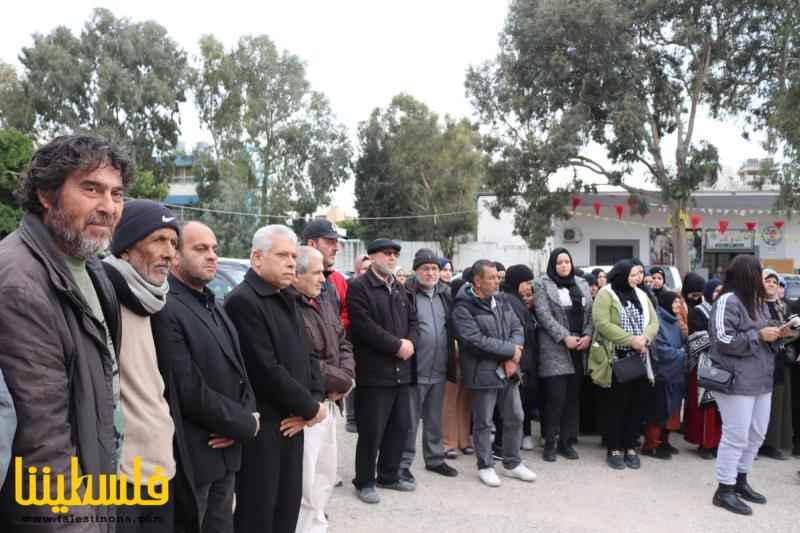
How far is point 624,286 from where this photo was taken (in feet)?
20.2

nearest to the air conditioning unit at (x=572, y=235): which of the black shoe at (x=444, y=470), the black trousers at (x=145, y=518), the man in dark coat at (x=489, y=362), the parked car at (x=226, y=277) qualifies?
the parked car at (x=226, y=277)

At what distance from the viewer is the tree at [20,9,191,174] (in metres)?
31.4

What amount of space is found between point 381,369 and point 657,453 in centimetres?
337

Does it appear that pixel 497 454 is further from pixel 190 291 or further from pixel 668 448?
pixel 190 291

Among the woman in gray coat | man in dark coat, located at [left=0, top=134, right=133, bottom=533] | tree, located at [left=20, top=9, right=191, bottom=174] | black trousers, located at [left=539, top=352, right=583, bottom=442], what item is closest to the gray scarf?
man in dark coat, located at [left=0, top=134, right=133, bottom=533]

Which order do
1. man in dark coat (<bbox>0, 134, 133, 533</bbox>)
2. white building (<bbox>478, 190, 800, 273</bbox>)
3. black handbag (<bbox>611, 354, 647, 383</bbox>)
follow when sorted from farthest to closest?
white building (<bbox>478, 190, 800, 273</bbox>) → black handbag (<bbox>611, 354, 647, 383</bbox>) → man in dark coat (<bbox>0, 134, 133, 533</bbox>)

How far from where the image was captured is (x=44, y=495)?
166 centimetres

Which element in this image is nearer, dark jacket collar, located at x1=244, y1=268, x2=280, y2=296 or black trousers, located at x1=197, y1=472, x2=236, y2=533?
black trousers, located at x1=197, y1=472, x2=236, y2=533

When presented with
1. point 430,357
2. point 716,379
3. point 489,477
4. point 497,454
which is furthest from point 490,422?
point 716,379

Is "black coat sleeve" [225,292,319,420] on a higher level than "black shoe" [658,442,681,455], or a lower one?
higher

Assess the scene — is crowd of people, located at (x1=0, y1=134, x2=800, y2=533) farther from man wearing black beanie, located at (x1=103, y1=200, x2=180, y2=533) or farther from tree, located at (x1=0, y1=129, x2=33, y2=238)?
tree, located at (x1=0, y1=129, x2=33, y2=238)

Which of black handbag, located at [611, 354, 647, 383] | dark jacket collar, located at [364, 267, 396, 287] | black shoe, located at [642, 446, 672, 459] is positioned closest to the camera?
dark jacket collar, located at [364, 267, 396, 287]

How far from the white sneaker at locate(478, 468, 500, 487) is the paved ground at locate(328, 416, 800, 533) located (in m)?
0.07

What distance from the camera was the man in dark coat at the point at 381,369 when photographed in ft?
16.0
